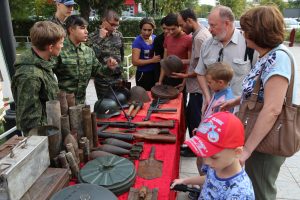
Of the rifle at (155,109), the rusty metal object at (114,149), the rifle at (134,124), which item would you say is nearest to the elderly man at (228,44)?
the rifle at (155,109)

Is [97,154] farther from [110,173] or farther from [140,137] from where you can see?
[140,137]

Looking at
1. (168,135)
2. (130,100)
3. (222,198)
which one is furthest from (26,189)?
(130,100)

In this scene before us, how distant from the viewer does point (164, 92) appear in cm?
371

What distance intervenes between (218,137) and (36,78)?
59.1 inches

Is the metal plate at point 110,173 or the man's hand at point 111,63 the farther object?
the man's hand at point 111,63

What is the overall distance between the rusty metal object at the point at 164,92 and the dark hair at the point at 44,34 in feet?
5.28

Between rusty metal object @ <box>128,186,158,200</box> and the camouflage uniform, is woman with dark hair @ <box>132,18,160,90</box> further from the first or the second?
rusty metal object @ <box>128,186,158,200</box>

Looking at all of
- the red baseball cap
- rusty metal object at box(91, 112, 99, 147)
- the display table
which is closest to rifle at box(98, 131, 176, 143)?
the display table

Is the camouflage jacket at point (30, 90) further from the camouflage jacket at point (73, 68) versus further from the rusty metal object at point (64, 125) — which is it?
the camouflage jacket at point (73, 68)

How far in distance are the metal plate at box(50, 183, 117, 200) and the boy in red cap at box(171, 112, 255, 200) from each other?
0.51 meters

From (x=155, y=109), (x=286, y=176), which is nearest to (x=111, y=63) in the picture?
(x=155, y=109)

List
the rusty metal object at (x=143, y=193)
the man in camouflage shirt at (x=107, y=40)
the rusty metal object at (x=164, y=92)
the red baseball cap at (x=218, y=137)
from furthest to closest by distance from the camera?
1. the man in camouflage shirt at (x=107, y=40)
2. the rusty metal object at (x=164, y=92)
3. the rusty metal object at (x=143, y=193)
4. the red baseball cap at (x=218, y=137)

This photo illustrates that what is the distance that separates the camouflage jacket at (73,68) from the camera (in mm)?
2906

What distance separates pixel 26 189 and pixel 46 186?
0.11m
